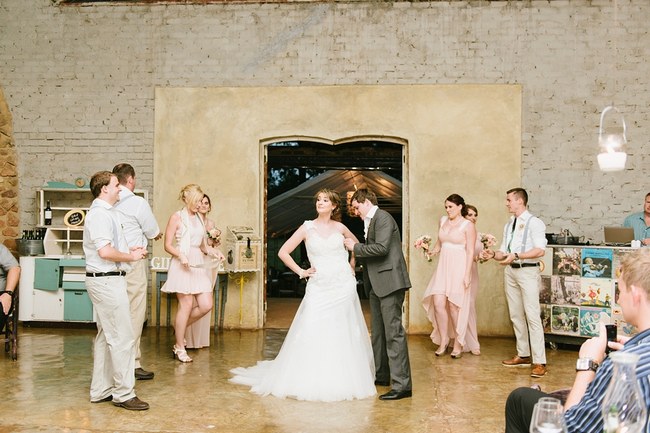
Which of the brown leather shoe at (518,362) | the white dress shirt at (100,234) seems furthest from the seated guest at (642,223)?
the white dress shirt at (100,234)

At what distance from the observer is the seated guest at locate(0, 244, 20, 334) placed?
5.87 m

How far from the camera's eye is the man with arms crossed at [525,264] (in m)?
5.92

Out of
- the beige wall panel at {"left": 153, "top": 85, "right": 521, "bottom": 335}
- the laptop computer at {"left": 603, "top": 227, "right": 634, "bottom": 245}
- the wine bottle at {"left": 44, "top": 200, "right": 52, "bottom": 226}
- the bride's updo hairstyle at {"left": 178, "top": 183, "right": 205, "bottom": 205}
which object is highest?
the beige wall panel at {"left": 153, "top": 85, "right": 521, "bottom": 335}

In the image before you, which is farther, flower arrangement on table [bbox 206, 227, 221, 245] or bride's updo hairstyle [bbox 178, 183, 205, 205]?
flower arrangement on table [bbox 206, 227, 221, 245]

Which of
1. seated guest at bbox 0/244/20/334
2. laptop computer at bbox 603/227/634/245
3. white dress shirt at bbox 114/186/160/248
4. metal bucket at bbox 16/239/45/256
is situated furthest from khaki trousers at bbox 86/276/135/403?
laptop computer at bbox 603/227/634/245

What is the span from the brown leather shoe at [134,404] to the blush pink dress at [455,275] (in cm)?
334

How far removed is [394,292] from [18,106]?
6290 millimetres

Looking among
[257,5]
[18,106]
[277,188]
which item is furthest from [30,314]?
[277,188]

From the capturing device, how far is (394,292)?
16.4 feet

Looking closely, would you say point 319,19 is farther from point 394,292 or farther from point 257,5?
point 394,292

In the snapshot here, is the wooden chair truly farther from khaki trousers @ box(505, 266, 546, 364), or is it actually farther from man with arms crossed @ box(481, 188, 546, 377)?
khaki trousers @ box(505, 266, 546, 364)

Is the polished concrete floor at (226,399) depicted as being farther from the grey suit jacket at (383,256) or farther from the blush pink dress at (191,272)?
the grey suit jacket at (383,256)

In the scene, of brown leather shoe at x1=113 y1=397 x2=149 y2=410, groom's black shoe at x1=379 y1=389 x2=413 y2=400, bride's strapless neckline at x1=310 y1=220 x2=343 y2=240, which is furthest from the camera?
bride's strapless neckline at x1=310 y1=220 x2=343 y2=240

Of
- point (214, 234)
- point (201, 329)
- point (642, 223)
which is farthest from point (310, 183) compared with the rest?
point (642, 223)
